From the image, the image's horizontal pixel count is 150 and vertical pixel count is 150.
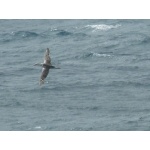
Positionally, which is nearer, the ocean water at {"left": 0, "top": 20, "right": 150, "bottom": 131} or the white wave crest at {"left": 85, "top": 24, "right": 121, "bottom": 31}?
the ocean water at {"left": 0, "top": 20, "right": 150, "bottom": 131}

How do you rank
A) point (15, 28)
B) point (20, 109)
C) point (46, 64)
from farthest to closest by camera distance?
point (15, 28)
point (20, 109)
point (46, 64)

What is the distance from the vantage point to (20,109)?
157 ft

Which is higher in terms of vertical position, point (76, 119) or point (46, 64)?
point (76, 119)

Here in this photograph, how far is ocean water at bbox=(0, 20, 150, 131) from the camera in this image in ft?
156

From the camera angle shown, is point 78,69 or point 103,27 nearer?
point 103,27

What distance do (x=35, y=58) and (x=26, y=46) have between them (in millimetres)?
2117

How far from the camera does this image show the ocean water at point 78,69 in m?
47.4

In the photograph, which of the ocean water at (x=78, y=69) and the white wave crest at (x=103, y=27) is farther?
the white wave crest at (x=103, y=27)

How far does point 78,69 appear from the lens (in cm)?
5262

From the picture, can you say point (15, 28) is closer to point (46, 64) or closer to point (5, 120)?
point (5, 120)

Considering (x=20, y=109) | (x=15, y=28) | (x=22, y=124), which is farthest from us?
(x=15, y=28)

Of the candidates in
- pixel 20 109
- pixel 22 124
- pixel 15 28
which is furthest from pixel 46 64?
pixel 15 28

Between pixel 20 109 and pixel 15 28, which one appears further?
pixel 15 28

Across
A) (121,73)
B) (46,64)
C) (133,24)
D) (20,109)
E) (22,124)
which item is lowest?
(46,64)
